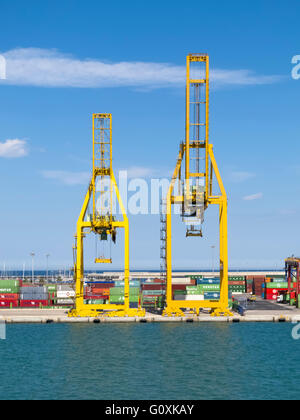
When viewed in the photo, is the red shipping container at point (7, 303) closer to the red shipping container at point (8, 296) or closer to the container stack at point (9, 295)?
the container stack at point (9, 295)

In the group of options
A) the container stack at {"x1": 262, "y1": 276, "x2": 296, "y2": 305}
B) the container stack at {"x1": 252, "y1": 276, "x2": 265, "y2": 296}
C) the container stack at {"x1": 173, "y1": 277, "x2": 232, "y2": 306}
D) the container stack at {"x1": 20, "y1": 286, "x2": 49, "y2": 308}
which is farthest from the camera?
the container stack at {"x1": 252, "y1": 276, "x2": 265, "y2": 296}

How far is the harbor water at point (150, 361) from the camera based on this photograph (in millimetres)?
32906

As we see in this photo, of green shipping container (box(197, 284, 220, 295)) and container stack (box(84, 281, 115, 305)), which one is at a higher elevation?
green shipping container (box(197, 284, 220, 295))

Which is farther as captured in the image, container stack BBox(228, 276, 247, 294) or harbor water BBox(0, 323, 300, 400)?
container stack BBox(228, 276, 247, 294)

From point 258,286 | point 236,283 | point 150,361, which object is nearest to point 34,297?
point 236,283

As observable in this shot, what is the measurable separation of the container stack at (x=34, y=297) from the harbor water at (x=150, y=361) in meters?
19.4

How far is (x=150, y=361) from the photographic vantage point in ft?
137

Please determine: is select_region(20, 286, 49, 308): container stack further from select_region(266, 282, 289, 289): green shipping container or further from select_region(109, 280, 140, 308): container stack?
select_region(266, 282, 289, 289): green shipping container

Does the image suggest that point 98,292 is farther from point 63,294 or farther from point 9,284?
point 9,284

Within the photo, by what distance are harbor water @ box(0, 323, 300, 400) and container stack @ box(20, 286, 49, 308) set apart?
63.6ft

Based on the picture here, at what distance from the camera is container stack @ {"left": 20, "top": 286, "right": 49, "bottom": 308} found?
8000 centimetres

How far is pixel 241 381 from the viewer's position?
1384 inches

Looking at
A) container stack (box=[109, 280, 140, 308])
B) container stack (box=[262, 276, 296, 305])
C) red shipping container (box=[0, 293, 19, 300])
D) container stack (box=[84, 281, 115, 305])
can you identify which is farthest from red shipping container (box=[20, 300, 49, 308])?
container stack (box=[262, 276, 296, 305])

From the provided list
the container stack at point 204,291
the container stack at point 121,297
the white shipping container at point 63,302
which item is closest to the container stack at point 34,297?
the white shipping container at point 63,302
